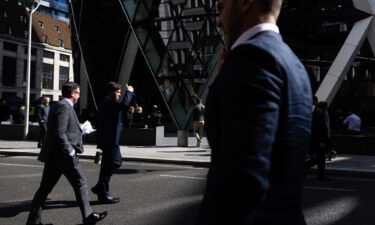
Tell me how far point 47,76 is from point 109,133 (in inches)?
3031

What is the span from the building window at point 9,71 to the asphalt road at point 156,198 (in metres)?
63.0

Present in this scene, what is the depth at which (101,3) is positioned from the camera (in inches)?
1185

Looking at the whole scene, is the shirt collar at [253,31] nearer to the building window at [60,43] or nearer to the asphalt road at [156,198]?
the asphalt road at [156,198]

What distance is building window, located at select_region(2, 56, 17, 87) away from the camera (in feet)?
228

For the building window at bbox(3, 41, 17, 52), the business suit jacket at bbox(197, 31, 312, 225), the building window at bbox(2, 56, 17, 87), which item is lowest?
the business suit jacket at bbox(197, 31, 312, 225)

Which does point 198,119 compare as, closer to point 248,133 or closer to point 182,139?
point 182,139

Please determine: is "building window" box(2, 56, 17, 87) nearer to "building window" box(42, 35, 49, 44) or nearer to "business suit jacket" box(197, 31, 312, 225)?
"building window" box(42, 35, 49, 44)

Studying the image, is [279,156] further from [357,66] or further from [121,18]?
[121,18]

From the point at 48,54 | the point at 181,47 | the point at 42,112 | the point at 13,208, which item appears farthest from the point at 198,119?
the point at 48,54

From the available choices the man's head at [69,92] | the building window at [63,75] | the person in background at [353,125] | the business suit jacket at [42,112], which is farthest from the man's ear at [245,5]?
the building window at [63,75]

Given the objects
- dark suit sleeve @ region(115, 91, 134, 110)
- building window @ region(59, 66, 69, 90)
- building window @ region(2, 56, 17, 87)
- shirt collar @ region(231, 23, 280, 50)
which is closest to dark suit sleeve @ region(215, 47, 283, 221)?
shirt collar @ region(231, 23, 280, 50)

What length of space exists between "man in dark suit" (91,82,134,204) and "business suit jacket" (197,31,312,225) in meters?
5.82

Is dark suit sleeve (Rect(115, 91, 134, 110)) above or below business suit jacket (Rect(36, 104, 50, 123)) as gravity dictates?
above

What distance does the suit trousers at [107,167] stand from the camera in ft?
23.5
